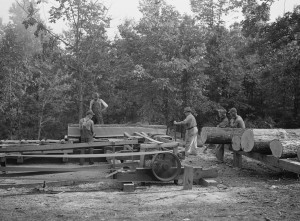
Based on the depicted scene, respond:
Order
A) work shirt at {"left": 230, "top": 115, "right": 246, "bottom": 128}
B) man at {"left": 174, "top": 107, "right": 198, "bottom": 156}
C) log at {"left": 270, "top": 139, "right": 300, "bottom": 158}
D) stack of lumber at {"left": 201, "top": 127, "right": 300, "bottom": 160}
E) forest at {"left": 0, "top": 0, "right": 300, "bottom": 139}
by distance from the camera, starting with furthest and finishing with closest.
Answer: forest at {"left": 0, "top": 0, "right": 300, "bottom": 139}
man at {"left": 174, "top": 107, "right": 198, "bottom": 156}
work shirt at {"left": 230, "top": 115, "right": 246, "bottom": 128}
stack of lumber at {"left": 201, "top": 127, "right": 300, "bottom": 160}
log at {"left": 270, "top": 139, "right": 300, "bottom": 158}

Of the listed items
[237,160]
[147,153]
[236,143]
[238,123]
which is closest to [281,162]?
[236,143]

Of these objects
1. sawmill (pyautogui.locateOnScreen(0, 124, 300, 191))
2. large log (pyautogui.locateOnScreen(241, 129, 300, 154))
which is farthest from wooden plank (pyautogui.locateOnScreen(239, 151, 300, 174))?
large log (pyautogui.locateOnScreen(241, 129, 300, 154))

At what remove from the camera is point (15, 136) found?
2623 cm

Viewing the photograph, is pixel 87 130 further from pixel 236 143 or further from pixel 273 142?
pixel 273 142

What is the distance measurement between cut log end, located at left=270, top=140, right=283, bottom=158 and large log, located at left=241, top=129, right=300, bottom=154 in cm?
47

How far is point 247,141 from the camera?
10.7 m

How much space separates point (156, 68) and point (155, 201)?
50.7 ft

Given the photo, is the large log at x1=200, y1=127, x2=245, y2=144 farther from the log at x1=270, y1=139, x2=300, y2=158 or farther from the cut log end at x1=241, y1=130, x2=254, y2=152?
the log at x1=270, y1=139, x2=300, y2=158

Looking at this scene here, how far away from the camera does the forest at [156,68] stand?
2112 cm

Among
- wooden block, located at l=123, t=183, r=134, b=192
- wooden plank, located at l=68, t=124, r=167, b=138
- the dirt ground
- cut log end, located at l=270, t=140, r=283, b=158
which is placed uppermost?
wooden plank, located at l=68, t=124, r=167, b=138

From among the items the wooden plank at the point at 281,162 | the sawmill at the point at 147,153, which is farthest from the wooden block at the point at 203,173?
the wooden plank at the point at 281,162

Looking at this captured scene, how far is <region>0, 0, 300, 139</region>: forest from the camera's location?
69.3ft

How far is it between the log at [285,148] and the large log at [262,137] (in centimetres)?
51

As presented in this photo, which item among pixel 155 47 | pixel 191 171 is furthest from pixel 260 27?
pixel 191 171
